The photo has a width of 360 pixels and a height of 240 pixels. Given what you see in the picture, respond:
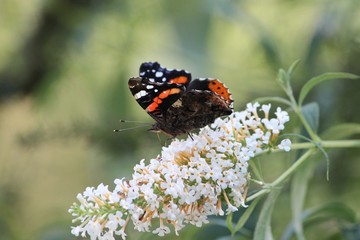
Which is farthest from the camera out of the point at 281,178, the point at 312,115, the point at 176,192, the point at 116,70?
the point at 116,70

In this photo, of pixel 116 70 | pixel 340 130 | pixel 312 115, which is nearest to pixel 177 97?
pixel 312 115

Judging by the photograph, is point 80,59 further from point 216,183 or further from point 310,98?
point 216,183

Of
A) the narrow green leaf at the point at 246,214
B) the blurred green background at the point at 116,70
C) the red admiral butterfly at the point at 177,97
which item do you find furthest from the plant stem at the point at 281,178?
the blurred green background at the point at 116,70

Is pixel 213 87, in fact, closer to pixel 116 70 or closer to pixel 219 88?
pixel 219 88

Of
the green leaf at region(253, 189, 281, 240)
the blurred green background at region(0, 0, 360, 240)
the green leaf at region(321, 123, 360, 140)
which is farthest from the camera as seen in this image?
the blurred green background at region(0, 0, 360, 240)

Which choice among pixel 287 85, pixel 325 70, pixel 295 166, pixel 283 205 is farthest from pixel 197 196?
pixel 325 70

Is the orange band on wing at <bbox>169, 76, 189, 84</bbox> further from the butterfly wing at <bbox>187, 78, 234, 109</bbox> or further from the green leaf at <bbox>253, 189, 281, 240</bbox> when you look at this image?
the green leaf at <bbox>253, 189, 281, 240</bbox>

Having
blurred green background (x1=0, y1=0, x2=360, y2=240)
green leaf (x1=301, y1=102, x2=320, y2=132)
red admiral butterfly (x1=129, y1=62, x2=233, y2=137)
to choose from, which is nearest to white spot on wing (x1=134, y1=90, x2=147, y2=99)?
red admiral butterfly (x1=129, y1=62, x2=233, y2=137)
